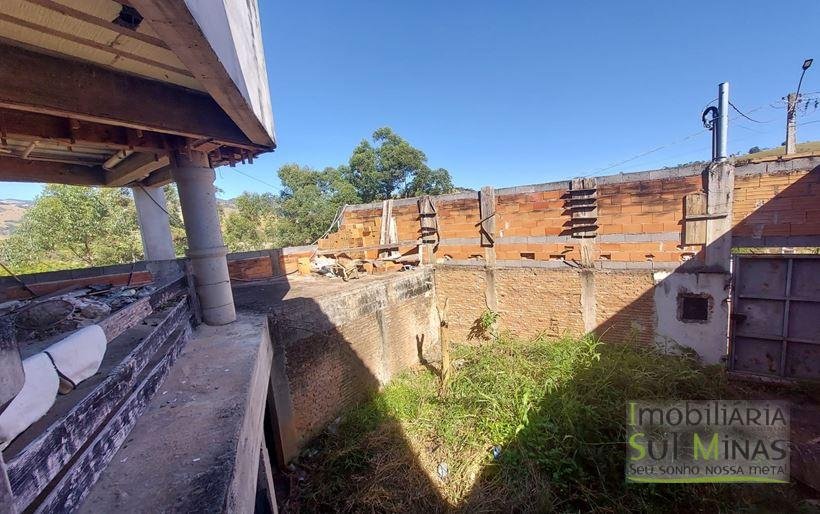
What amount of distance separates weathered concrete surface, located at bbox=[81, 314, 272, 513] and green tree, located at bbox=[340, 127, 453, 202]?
1787 cm

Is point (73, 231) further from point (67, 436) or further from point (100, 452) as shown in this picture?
point (67, 436)

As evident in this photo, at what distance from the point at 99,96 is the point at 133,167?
7.45 feet

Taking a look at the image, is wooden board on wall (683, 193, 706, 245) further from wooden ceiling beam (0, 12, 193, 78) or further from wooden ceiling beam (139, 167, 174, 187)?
wooden ceiling beam (139, 167, 174, 187)

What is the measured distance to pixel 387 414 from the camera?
558cm

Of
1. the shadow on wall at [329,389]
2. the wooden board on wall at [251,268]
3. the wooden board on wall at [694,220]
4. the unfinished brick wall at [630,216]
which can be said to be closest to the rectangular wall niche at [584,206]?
the unfinished brick wall at [630,216]

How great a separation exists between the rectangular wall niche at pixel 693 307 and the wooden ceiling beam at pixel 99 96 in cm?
743

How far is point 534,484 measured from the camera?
154 inches

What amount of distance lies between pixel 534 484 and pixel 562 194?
200 inches

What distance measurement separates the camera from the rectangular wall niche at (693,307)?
17.9 feet

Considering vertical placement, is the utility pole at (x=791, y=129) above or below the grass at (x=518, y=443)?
above

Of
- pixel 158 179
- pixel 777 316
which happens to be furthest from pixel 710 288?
pixel 158 179

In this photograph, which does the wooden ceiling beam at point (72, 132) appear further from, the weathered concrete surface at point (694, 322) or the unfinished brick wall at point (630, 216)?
the weathered concrete surface at point (694, 322)

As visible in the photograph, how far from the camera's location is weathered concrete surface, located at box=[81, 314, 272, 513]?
148 centimetres
